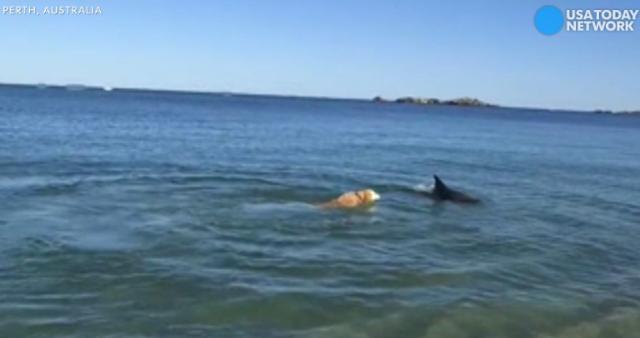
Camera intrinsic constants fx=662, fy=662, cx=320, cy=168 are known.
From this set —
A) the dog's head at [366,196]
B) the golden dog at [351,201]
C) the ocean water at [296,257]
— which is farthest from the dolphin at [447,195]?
the golden dog at [351,201]

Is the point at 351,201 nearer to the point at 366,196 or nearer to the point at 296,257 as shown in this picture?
the point at 366,196

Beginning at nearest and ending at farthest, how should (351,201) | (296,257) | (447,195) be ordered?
(296,257) → (351,201) → (447,195)

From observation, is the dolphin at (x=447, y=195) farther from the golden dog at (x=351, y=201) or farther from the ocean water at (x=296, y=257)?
the golden dog at (x=351, y=201)

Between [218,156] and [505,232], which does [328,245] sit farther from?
[218,156]

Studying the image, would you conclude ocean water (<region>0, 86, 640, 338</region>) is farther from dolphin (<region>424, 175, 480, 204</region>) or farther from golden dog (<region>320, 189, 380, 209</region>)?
dolphin (<region>424, 175, 480, 204</region>)

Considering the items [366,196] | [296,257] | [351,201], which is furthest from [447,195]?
[296,257]

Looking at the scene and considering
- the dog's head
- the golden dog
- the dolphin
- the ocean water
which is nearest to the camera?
the ocean water

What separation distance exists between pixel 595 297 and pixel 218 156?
2599 cm

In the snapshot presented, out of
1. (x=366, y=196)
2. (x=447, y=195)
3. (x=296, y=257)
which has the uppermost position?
(x=366, y=196)

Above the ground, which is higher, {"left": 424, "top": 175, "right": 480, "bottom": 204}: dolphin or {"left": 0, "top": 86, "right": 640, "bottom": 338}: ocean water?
{"left": 424, "top": 175, "right": 480, "bottom": 204}: dolphin

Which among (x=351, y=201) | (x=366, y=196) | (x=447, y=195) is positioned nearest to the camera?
(x=351, y=201)

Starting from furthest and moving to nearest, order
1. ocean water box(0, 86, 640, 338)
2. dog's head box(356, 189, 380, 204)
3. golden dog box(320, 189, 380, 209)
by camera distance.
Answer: dog's head box(356, 189, 380, 204) < golden dog box(320, 189, 380, 209) < ocean water box(0, 86, 640, 338)

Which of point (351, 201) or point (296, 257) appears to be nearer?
point (296, 257)

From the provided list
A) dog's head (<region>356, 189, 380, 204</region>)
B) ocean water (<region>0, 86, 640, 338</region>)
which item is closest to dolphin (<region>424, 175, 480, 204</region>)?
ocean water (<region>0, 86, 640, 338</region>)
